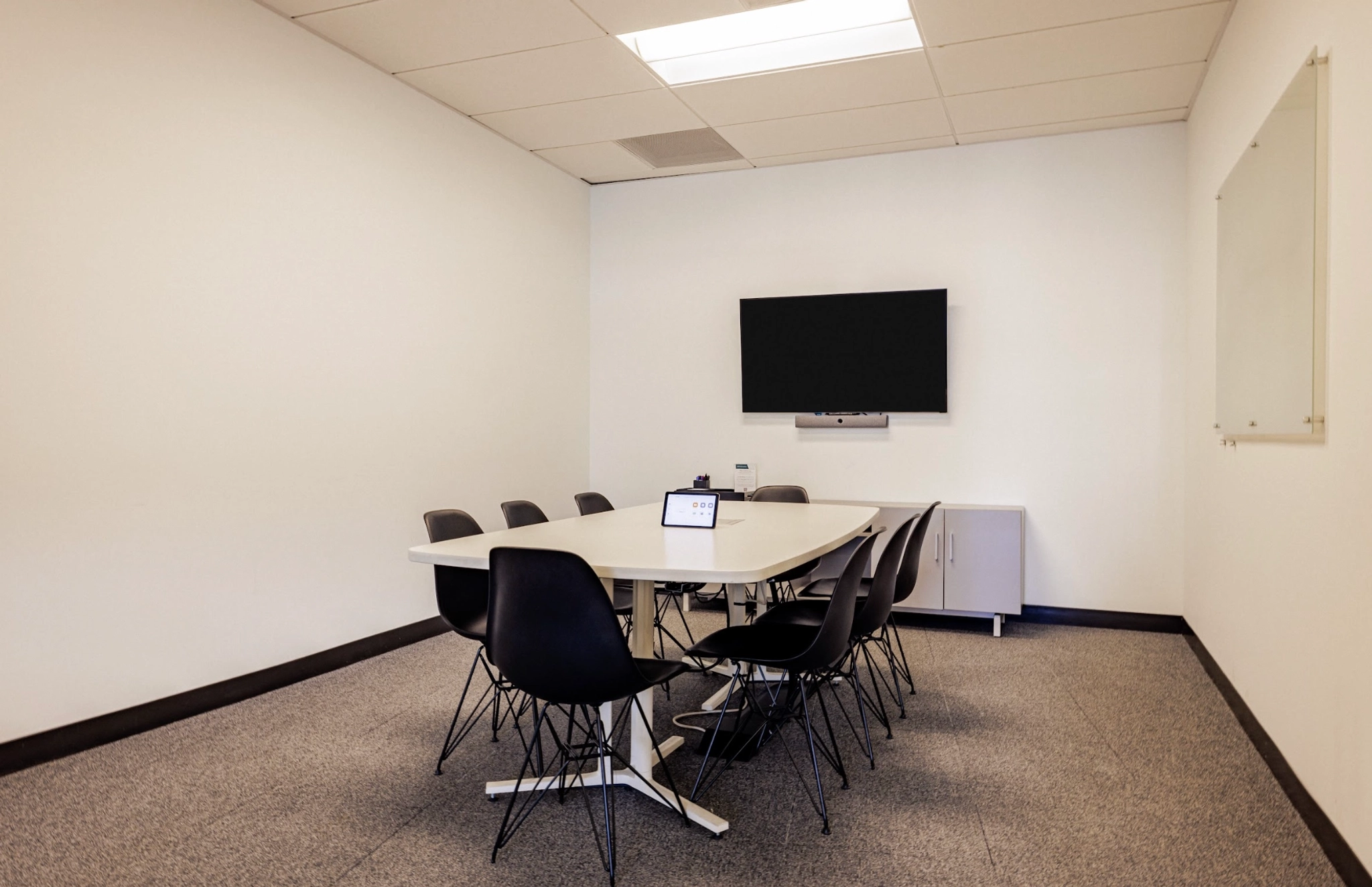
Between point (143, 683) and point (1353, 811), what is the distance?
416 centimetres

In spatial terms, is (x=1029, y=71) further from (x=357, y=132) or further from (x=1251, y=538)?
(x=357, y=132)

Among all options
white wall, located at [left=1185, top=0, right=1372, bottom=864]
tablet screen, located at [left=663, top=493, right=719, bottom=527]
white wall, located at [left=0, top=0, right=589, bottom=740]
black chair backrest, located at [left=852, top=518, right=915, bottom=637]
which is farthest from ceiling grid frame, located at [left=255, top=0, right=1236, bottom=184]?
black chair backrest, located at [left=852, top=518, right=915, bottom=637]

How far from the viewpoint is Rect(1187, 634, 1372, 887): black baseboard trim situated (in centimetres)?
230

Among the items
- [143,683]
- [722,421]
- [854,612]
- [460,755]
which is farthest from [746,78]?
[143,683]

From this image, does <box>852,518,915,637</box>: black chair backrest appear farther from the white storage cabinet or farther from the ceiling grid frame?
the ceiling grid frame

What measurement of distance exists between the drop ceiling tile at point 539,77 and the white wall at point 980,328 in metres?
1.71

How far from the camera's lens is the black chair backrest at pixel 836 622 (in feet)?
8.89

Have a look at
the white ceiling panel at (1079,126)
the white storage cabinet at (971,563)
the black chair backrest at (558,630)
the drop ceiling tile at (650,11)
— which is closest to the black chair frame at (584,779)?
the black chair backrest at (558,630)

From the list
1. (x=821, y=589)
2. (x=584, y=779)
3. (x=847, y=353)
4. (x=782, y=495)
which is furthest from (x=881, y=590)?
(x=847, y=353)

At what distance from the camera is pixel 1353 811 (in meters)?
2.32

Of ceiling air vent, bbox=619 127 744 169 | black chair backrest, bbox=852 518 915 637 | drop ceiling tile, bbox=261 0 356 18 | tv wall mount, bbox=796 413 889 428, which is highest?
drop ceiling tile, bbox=261 0 356 18

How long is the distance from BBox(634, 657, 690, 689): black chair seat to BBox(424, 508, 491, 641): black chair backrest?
28.8 inches

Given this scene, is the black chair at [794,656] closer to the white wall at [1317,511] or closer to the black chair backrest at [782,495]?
the white wall at [1317,511]

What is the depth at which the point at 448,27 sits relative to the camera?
423 cm
